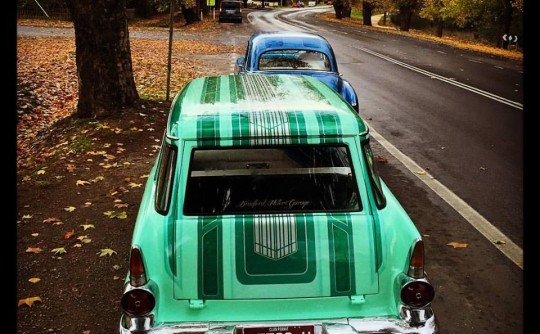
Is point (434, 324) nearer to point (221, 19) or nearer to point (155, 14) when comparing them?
point (221, 19)

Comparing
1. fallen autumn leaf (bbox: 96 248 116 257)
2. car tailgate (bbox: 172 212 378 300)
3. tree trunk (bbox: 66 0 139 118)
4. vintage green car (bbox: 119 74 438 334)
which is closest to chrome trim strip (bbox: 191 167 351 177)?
vintage green car (bbox: 119 74 438 334)

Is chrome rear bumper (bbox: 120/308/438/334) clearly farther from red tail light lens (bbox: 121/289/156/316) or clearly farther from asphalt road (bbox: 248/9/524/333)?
asphalt road (bbox: 248/9/524/333)

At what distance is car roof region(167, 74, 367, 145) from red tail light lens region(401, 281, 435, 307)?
98 cm

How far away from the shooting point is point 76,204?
270 inches

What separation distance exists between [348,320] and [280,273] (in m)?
0.48

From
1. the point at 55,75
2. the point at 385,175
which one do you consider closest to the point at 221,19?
the point at 55,75

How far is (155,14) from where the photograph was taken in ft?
178

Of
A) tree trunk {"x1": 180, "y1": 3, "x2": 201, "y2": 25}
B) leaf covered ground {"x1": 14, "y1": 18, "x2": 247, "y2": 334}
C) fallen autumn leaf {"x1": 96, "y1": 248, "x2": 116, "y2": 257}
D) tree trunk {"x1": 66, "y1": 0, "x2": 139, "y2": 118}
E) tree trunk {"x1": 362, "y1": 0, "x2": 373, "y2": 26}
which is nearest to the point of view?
leaf covered ground {"x1": 14, "y1": 18, "x2": 247, "y2": 334}

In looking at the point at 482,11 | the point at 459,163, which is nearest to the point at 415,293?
the point at 459,163

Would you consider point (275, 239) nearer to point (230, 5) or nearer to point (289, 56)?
point (289, 56)

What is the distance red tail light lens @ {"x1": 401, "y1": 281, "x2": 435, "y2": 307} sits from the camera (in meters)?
3.22

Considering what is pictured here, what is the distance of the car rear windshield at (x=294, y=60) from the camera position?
982cm

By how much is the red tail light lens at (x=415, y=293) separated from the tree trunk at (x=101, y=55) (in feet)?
27.2

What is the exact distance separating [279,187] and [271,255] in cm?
60
